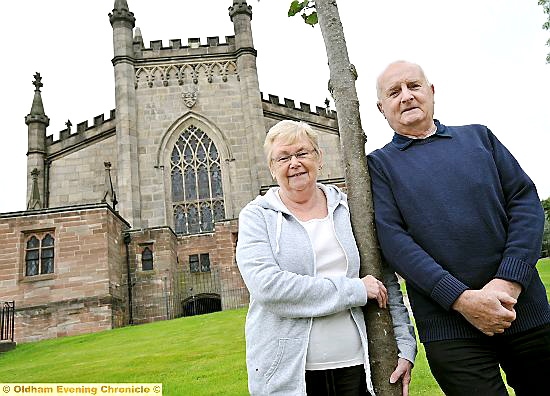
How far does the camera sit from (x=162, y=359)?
7328mm

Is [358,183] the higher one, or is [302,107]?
[302,107]

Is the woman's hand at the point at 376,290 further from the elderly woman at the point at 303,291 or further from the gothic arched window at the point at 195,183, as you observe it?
the gothic arched window at the point at 195,183

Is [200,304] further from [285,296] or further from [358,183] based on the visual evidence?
[285,296]

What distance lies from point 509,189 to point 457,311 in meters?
0.70

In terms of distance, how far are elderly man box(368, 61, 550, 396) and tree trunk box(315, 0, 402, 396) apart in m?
0.09

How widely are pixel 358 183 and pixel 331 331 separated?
0.84 m

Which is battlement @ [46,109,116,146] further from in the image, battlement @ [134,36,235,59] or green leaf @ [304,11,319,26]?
green leaf @ [304,11,319,26]

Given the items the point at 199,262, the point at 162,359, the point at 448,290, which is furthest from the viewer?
the point at 199,262

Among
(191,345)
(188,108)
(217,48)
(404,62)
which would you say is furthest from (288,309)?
(217,48)

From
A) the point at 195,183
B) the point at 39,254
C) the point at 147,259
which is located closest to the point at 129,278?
the point at 147,259

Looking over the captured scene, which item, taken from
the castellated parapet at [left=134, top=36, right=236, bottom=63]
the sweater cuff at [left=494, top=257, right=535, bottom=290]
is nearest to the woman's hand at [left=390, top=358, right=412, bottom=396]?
the sweater cuff at [left=494, top=257, right=535, bottom=290]

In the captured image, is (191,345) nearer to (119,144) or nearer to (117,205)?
(117,205)

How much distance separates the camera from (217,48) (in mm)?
24375

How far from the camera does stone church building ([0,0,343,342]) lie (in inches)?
725
